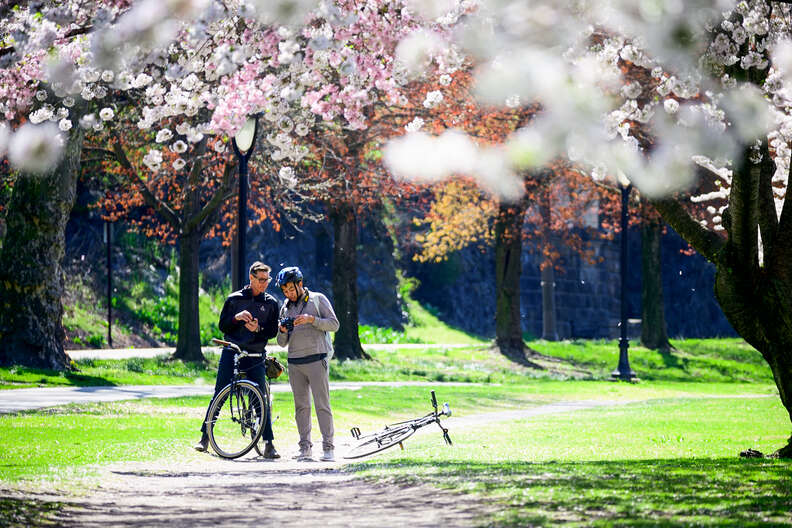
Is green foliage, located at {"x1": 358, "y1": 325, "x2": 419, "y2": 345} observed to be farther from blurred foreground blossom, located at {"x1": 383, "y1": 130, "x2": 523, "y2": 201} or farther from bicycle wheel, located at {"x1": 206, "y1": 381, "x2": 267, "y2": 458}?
bicycle wheel, located at {"x1": 206, "y1": 381, "x2": 267, "y2": 458}

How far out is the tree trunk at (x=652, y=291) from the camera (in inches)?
1371

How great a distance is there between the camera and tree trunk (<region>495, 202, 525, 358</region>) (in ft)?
108

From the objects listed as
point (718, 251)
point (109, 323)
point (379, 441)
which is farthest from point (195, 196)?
point (718, 251)

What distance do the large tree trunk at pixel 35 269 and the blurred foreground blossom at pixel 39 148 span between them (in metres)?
0.16

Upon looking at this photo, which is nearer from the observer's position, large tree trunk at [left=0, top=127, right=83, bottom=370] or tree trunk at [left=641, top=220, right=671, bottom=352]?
large tree trunk at [left=0, top=127, right=83, bottom=370]

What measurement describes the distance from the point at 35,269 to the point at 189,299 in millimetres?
4668

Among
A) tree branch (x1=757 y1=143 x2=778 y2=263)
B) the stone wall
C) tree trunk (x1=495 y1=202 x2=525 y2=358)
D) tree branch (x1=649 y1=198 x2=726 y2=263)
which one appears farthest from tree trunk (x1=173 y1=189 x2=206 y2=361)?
the stone wall

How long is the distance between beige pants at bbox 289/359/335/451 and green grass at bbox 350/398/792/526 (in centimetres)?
70

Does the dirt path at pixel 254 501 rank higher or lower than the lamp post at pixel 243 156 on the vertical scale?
lower

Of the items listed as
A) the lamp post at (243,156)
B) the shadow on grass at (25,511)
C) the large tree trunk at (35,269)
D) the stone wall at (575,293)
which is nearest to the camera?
the shadow on grass at (25,511)

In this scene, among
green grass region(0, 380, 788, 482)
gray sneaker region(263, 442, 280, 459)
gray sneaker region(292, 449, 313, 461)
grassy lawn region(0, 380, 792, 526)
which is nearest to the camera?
grassy lawn region(0, 380, 792, 526)

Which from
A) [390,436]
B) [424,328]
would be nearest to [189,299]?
[390,436]

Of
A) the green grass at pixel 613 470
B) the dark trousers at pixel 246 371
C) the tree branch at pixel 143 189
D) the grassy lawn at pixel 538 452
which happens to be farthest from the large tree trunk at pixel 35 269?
the dark trousers at pixel 246 371

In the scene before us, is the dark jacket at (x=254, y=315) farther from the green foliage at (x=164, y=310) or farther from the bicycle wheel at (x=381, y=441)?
the green foliage at (x=164, y=310)
